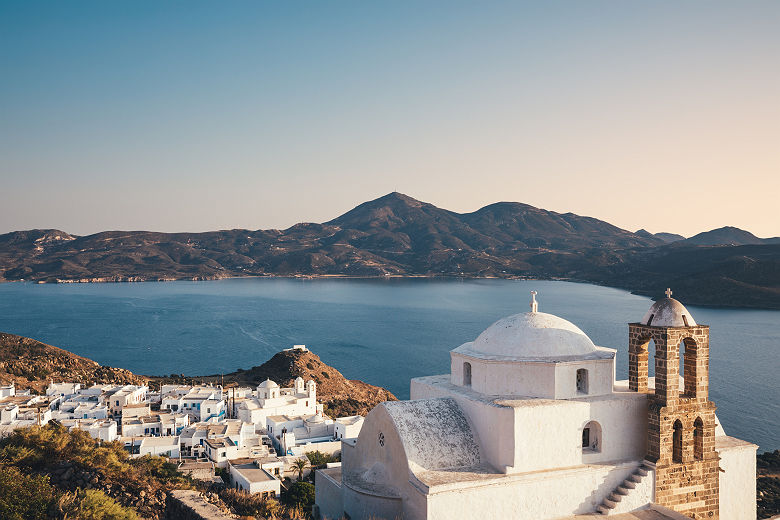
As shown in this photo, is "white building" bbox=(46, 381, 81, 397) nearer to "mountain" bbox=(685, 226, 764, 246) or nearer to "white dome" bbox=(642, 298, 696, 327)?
"white dome" bbox=(642, 298, 696, 327)

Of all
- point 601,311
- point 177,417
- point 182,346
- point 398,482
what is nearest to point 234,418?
point 177,417

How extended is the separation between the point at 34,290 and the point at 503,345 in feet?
475

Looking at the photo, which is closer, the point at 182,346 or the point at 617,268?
the point at 182,346

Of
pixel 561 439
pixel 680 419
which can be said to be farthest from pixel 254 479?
pixel 680 419

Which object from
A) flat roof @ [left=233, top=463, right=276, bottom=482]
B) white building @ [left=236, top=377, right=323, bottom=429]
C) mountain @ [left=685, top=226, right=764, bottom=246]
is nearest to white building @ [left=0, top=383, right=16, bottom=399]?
white building @ [left=236, top=377, right=323, bottom=429]

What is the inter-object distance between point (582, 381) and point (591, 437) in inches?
41.4

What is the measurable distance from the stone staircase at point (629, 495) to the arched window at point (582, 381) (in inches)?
66.8

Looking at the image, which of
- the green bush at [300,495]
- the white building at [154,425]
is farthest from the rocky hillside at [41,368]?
the green bush at [300,495]

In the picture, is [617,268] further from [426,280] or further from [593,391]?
[593,391]

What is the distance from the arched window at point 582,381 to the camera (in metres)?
11.3

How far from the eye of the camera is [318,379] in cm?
4297

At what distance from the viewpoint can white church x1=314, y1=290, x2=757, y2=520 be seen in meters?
10.4

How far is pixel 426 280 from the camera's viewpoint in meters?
156

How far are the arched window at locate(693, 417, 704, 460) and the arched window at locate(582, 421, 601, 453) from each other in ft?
6.42
